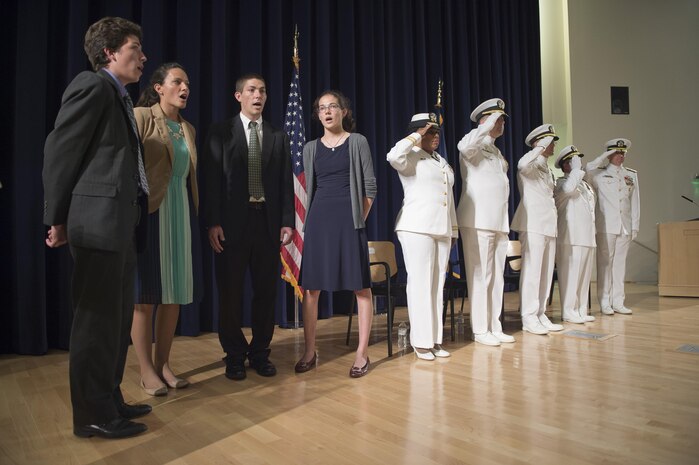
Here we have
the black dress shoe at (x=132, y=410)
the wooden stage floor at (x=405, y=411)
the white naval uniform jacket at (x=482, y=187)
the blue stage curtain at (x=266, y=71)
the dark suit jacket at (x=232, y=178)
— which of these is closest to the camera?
the wooden stage floor at (x=405, y=411)

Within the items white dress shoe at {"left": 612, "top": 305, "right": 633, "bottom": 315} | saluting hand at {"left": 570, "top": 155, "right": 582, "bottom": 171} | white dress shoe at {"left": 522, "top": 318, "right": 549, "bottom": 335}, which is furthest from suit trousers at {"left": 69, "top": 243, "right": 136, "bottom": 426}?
white dress shoe at {"left": 612, "top": 305, "right": 633, "bottom": 315}

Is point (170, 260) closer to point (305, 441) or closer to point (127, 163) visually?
point (127, 163)

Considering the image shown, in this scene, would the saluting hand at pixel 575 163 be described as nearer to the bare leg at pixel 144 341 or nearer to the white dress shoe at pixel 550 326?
the white dress shoe at pixel 550 326

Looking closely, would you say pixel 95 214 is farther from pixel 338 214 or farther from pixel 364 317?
pixel 364 317

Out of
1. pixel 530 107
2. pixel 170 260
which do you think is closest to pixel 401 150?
pixel 170 260

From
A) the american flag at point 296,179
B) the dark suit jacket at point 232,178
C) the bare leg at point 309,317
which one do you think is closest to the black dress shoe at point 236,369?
the bare leg at point 309,317

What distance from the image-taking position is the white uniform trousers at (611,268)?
5195mm

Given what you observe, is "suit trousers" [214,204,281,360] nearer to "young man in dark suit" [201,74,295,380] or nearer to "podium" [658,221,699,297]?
"young man in dark suit" [201,74,295,380]

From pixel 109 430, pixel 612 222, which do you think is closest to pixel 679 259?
pixel 612 222

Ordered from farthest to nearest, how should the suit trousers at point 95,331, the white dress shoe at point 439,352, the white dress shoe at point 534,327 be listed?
the white dress shoe at point 534,327 < the white dress shoe at point 439,352 < the suit trousers at point 95,331

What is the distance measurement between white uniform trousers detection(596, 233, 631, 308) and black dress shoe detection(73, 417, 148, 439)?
4.55 meters

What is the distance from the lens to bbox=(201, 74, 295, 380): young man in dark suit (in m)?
2.95

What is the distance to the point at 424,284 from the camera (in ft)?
11.0

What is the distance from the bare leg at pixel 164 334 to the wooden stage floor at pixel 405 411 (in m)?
0.16
